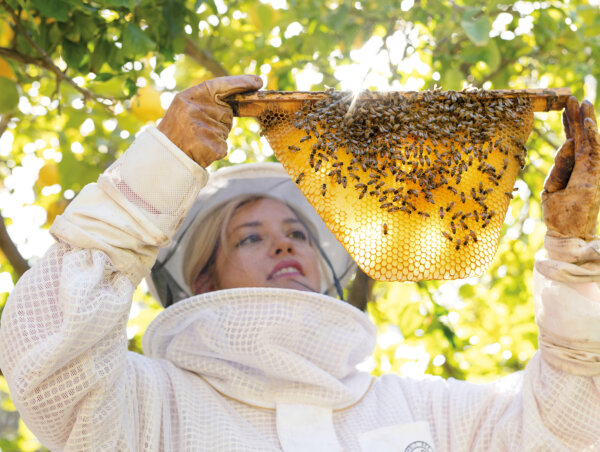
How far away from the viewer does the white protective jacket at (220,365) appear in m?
1.73

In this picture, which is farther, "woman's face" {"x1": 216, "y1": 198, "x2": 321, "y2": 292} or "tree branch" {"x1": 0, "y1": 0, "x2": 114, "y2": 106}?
"woman's face" {"x1": 216, "y1": 198, "x2": 321, "y2": 292}

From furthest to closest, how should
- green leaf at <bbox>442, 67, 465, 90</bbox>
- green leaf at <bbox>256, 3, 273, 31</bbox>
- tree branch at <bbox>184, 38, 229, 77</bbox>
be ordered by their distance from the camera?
tree branch at <bbox>184, 38, 229, 77</bbox> → green leaf at <bbox>256, 3, 273, 31</bbox> → green leaf at <bbox>442, 67, 465, 90</bbox>

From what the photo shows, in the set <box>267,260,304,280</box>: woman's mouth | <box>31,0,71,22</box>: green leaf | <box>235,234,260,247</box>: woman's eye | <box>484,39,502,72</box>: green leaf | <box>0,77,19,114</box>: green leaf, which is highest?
<box>31,0,71,22</box>: green leaf

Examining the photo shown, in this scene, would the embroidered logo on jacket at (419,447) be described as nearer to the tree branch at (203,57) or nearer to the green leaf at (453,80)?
the green leaf at (453,80)

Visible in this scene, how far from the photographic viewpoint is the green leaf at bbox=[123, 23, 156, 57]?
2.40m

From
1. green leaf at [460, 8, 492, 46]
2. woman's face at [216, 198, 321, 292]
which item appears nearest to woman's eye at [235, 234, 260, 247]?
woman's face at [216, 198, 321, 292]

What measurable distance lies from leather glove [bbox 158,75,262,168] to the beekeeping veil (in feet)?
2.87

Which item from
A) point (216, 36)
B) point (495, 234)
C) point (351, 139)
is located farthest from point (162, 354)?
point (216, 36)

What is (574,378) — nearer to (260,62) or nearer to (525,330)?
(525,330)

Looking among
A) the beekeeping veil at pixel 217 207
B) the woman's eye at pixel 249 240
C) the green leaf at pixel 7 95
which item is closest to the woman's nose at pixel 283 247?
the woman's eye at pixel 249 240

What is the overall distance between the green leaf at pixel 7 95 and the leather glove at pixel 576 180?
6.44 ft

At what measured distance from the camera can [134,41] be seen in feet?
7.89

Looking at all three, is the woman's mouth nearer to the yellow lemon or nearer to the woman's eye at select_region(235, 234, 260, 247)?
the woman's eye at select_region(235, 234, 260, 247)

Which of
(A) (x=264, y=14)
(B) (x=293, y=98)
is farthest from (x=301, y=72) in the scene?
(B) (x=293, y=98)
